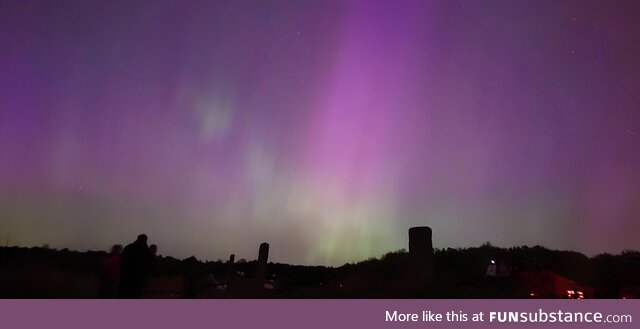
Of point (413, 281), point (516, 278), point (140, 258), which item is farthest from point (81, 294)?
point (516, 278)

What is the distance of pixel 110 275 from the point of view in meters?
12.5

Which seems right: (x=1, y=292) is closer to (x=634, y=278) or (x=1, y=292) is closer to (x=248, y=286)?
(x=248, y=286)

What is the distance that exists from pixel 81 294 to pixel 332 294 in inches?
289

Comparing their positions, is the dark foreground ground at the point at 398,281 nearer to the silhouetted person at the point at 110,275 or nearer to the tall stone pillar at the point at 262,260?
the tall stone pillar at the point at 262,260

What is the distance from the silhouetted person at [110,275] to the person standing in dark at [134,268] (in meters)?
0.13

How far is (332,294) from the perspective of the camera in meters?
17.7

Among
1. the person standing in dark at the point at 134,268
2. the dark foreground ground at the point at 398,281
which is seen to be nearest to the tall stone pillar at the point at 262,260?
the dark foreground ground at the point at 398,281

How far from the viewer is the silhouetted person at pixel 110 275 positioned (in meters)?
12.5

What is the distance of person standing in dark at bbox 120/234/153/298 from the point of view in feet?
40.8

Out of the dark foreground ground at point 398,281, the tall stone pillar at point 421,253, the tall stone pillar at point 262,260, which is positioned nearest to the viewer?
the dark foreground ground at point 398,281

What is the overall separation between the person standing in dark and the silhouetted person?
128mm

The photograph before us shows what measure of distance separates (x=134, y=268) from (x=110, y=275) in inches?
21.1

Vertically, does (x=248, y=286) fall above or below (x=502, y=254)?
below

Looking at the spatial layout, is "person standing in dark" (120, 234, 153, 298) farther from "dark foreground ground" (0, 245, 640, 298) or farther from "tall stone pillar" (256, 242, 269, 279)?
"tall stone pillar" (256, 242, 269, 279)
